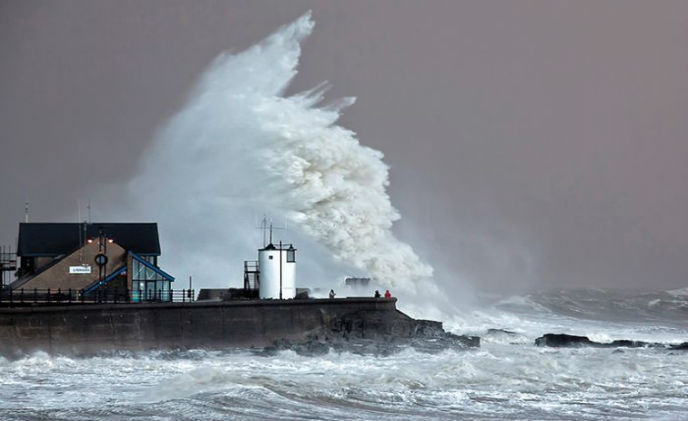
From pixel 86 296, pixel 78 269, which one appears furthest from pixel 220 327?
pixel 78 269

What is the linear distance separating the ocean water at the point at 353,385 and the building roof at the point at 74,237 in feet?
20.8

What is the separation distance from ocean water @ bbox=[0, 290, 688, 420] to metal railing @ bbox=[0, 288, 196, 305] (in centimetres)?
283

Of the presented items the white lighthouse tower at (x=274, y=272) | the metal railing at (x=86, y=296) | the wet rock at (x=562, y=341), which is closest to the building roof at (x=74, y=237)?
the metal railing at (x=86, y=296)

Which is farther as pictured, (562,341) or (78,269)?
(562,341)

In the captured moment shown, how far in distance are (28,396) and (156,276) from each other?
1246 cm

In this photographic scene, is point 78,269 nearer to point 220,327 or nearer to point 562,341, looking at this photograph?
point 220,327

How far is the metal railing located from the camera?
34.5 metres

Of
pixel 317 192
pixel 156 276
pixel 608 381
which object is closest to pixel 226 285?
pixel 317 192

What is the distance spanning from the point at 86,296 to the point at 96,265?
1.34 metres

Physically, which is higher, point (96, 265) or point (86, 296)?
point (96, 265)

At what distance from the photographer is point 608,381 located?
29.3 meters

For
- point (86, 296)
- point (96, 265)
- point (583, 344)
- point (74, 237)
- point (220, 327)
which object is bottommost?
point (583, 344)

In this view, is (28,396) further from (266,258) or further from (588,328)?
(588,328)

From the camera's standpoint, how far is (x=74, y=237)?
39531 mm
